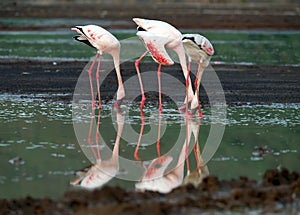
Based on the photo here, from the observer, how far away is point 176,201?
7.44 meters

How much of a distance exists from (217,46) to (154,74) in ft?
29.6

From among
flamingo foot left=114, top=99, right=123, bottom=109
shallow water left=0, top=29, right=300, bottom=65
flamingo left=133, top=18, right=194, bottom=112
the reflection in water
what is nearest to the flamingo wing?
flamingo left=133, top=18, right=194, bottom=112

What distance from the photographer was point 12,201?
7.57m

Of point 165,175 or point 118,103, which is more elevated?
point 165,175

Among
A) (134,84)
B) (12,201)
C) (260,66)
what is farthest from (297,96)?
(12,201)

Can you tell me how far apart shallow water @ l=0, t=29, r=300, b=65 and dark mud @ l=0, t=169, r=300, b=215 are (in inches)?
568

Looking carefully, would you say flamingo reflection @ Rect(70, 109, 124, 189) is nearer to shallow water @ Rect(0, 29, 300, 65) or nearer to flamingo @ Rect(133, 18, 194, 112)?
flamingo @ Rect(133, 18, 194, 112)

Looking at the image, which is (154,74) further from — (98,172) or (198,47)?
(98,172)

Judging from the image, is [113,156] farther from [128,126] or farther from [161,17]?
[161,17]

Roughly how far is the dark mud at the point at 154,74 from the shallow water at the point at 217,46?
1.91 metres

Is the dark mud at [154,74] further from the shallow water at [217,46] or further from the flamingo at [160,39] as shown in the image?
the shallow water at [217,46]

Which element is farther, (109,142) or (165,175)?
(109,142)

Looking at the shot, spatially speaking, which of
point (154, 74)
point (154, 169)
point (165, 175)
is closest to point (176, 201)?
point (165, 175)

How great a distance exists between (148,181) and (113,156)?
151 cm
